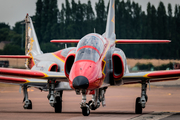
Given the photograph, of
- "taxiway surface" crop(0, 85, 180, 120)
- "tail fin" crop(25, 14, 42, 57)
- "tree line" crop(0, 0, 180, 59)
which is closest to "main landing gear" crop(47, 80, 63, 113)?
"taxiway surface" crop(0, 85, 180, 120)

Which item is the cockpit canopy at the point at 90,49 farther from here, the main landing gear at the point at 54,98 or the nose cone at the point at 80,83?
the main landing gear at the point at 54,98

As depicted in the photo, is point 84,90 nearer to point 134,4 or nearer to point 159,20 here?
point 159,20

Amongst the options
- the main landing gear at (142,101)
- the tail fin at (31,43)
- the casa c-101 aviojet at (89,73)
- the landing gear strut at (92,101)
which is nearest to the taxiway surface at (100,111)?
the main landing gear at (142,101)

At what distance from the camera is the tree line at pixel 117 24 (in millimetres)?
60562

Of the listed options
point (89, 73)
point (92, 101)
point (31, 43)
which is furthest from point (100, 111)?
point (31, 43)

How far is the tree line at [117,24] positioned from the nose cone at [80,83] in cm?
5036

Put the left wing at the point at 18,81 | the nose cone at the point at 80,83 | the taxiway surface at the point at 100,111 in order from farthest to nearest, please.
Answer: the left wing at the point at 18,81 < the taxiway surface at the point at 100,111 < the nose cone at the point at 80,83

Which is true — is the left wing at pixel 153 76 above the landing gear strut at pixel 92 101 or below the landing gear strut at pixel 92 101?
above

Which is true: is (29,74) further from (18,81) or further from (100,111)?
(100,111)

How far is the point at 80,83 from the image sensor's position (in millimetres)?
9000

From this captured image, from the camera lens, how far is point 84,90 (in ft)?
30.5

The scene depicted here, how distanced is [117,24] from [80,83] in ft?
194

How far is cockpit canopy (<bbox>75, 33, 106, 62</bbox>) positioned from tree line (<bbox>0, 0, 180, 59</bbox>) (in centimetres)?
4860

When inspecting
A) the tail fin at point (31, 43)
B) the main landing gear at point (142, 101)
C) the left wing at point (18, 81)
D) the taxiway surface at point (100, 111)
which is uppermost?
the tail fin at point (31, 43)
